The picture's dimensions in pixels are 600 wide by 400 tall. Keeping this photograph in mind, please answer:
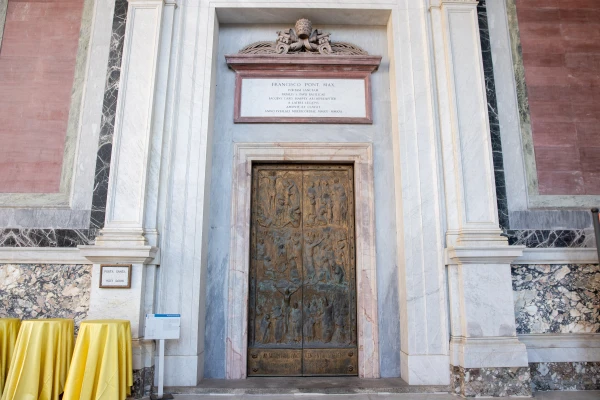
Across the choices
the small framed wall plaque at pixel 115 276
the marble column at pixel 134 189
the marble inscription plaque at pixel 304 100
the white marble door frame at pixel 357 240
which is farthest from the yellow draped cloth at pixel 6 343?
the marble inscription plaque at pixel 304 100

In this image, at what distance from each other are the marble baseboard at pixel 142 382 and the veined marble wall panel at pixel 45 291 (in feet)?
2.72

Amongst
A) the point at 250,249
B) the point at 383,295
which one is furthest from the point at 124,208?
the point at 383,295

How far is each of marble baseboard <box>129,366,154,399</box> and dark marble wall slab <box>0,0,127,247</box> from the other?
4.38ft

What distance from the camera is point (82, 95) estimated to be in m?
4.82

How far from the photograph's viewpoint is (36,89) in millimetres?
4867

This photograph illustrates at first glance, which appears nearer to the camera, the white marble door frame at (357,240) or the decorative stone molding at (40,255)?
the decorative stone molding at (40,255)

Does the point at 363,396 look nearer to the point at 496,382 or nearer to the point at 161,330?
the point at 496,382

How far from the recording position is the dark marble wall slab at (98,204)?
14.6 feet

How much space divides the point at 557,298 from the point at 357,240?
1982mm

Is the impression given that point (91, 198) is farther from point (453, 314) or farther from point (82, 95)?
point (453, 314)

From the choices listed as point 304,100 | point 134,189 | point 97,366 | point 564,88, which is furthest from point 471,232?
point 97,366

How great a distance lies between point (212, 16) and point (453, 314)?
12.9ft

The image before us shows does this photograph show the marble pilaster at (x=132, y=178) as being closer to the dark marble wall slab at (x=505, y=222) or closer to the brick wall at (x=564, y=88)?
the dark marble wall slab at (x=505, y=222)

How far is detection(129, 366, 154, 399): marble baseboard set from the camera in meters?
3.94
